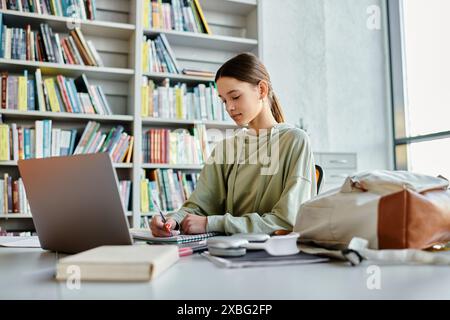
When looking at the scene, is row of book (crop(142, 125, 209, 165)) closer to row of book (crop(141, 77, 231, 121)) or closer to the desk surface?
row of book (crop(141, 77, 231, 121))

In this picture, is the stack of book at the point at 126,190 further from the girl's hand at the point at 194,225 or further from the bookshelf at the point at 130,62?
the girl's hand at the point at 194,225

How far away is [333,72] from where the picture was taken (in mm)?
3627

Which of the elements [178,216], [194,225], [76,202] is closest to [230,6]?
[178,216]

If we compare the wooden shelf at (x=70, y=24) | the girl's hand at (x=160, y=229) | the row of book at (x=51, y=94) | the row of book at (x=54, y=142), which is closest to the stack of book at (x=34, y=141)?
the row of book at (x=54, y=142)

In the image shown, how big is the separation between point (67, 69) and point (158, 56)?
599 mm

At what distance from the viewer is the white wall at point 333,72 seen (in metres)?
3.42

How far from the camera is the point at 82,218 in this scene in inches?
33.0

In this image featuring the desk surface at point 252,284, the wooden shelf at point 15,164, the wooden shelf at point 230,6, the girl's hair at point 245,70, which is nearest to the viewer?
the desk surface at point 252,284

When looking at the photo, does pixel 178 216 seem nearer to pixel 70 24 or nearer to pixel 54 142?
pixel 54 142

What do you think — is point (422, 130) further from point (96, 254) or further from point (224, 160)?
point (96, 254)

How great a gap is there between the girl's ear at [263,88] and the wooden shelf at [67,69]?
1367 millimetres
